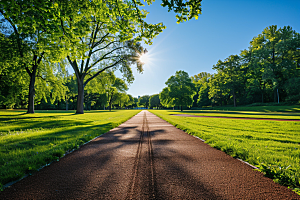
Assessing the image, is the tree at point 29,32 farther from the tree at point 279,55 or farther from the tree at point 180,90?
the tree at point 279,55

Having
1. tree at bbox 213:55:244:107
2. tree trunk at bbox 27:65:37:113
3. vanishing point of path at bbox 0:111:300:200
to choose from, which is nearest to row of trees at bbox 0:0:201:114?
tree trunk at bbox 27:65:37:113

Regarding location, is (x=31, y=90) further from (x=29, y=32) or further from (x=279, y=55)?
(x=279, y=55)

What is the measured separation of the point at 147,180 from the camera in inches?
→ 99.1

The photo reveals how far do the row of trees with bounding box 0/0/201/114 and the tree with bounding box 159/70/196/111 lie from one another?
76.1ft

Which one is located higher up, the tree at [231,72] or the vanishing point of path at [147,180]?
the tree at [231,72]

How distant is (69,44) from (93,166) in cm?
812

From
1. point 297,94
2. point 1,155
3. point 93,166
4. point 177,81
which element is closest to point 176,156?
point 93,166

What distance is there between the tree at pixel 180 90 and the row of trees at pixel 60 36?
76.1ft

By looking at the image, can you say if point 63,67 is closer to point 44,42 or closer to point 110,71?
point 110,71

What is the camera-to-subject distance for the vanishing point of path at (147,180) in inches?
83.0

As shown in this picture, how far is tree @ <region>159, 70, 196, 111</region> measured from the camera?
43.4 metres

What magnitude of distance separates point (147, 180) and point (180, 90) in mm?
42588

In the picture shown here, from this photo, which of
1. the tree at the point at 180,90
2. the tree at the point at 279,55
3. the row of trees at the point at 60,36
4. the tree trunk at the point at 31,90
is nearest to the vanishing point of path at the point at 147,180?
the row of trees at the point at 60,36

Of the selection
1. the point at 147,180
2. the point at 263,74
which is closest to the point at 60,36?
the point at 147,180
